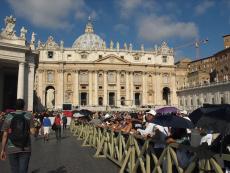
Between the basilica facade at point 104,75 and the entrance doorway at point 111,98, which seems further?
the entrance doorway at point 111,98

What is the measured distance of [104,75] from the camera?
227ft

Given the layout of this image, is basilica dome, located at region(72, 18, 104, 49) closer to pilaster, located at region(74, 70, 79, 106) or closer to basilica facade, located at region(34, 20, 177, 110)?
basilica facade, located at region(34, 20, 177, 110)

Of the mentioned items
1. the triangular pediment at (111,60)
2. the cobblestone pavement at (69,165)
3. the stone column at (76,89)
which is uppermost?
the triangular pediment at (111,60)

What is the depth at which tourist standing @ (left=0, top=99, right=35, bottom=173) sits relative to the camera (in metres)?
5.31

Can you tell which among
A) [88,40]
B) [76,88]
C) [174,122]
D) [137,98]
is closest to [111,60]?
[76,88]

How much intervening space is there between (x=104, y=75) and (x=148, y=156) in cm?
6311

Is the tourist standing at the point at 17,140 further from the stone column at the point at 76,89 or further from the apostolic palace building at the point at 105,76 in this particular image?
the stone column at the point at 76,89

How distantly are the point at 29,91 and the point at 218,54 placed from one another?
1956 inches

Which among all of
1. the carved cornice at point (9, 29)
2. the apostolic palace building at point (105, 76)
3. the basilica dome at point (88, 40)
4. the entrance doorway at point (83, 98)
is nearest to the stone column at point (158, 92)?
the apostolic palace building at point (105, 76)

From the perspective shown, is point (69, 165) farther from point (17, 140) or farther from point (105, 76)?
point (105, 76)

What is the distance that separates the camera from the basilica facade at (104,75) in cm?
6719

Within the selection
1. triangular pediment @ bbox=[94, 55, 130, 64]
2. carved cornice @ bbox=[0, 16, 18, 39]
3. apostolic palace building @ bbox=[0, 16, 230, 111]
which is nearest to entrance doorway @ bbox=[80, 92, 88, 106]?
Result: apostolic palace building @ bbox=[0, 16, 230, 111]

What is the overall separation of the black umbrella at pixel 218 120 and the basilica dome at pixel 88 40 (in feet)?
255

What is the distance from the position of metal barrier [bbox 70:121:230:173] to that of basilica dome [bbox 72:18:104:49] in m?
71.3
